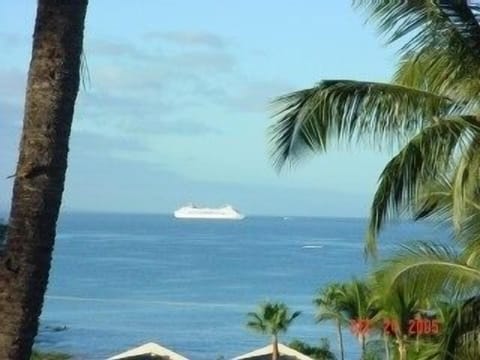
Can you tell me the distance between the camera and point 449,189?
39.3 ft

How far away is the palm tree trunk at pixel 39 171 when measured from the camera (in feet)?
17.4

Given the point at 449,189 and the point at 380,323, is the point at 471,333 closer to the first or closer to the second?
the point at 449,189

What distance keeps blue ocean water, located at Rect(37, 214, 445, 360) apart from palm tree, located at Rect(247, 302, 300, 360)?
3.39m

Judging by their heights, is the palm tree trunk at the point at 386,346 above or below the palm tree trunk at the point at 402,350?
below

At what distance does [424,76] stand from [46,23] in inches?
241

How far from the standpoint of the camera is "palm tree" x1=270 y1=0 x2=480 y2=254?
34.4 ft

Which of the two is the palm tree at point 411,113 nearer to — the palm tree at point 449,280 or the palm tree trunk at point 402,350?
the palm tree at point 449,280

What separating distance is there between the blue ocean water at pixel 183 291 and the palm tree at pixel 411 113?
1.94 feet

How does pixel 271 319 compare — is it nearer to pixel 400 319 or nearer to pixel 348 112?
pixel 400 319

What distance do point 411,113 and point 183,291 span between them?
7588cm

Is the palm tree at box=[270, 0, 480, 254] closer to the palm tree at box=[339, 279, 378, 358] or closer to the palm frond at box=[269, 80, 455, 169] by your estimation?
the palm frond at box=[269, 80, 455, 169]

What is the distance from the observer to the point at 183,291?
86.1m

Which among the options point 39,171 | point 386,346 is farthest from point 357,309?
point 39,171

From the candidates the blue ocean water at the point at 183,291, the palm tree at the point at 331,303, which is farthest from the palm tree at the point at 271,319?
the blue ocean water at the point at 183,291
